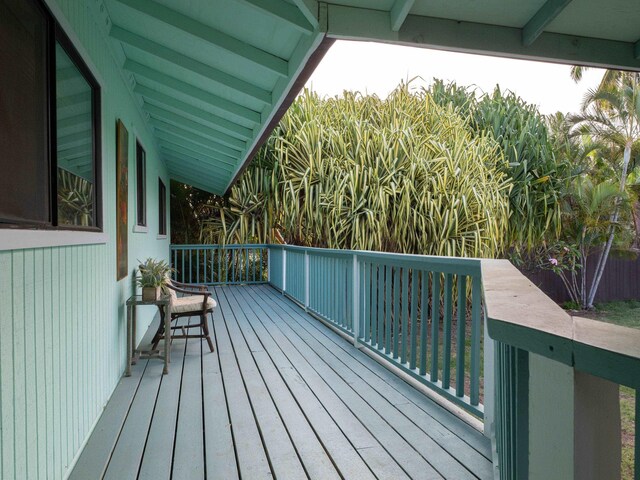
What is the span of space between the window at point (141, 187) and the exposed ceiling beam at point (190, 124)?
17.0 inches

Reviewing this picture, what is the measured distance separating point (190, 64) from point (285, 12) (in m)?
1.36

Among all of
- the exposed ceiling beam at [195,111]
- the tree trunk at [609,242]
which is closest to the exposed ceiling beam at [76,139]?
the exposed ceiling beam at [195,111]

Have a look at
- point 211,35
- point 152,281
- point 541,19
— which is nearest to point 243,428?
point 152,281

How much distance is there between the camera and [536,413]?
73 centimetres

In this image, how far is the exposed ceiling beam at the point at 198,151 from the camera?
19.5 feet

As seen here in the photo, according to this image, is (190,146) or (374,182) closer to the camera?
(190,146)

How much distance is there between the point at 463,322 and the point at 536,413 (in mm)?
1860

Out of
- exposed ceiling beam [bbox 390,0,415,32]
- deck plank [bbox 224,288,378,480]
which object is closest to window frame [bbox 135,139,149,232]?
deck plank [bbox 224,288,378,480]

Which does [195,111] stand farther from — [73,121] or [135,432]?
[135,432]

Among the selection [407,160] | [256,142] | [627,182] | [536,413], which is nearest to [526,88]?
[627,182]

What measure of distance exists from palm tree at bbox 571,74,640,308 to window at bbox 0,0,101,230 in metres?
13.5

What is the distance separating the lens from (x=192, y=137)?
216 inches

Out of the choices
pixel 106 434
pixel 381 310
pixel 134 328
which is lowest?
pixel 106 434

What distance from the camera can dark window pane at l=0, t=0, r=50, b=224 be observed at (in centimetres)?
143
